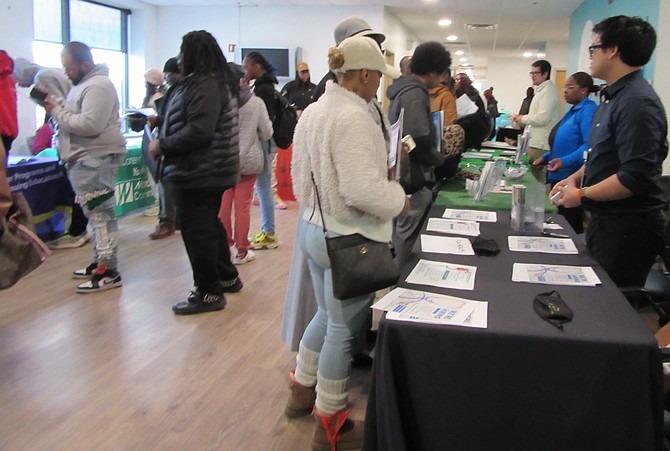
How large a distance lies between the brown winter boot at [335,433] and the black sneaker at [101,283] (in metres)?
2.07

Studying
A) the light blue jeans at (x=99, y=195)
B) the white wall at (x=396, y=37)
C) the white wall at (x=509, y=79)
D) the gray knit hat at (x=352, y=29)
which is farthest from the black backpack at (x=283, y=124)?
the white wall at (x=509, y=79)

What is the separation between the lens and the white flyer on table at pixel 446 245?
202 centimetres

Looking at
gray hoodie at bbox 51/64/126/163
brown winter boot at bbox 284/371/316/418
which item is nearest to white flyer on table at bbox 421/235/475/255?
brown winter boot at bbox 284/371/316/418

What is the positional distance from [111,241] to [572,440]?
116 inches

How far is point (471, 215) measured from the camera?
2611 millimetres

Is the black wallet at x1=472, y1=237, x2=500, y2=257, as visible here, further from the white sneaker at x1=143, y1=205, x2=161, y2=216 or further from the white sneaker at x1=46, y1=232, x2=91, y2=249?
the white sneaker at x1=143, y1=205, x2=161, y2=216

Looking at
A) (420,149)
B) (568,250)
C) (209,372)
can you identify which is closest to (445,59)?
(420,149)

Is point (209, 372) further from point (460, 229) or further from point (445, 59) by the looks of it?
point (445, 59)

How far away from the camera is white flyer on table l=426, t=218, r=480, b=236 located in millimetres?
2299

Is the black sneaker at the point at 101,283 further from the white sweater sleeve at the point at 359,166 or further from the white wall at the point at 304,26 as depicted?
the white wall at the point at 304,26

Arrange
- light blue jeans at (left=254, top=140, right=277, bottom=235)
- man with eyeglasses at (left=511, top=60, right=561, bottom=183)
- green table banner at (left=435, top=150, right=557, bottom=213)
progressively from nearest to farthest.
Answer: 1. green table banner at (left=435, top=150, right=557, bottom=213)
2. light blue jeans at (left=254, top=140, right=277, bottom=235)
3. man with eyeglasses at (left=511, top=60, right=561, bottom=183)

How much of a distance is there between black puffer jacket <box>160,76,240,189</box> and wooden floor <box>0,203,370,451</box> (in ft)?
2.51

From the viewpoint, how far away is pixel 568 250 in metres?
2.06

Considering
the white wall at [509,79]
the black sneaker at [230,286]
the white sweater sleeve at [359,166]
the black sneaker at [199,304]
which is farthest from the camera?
the white wall at [509,79]
